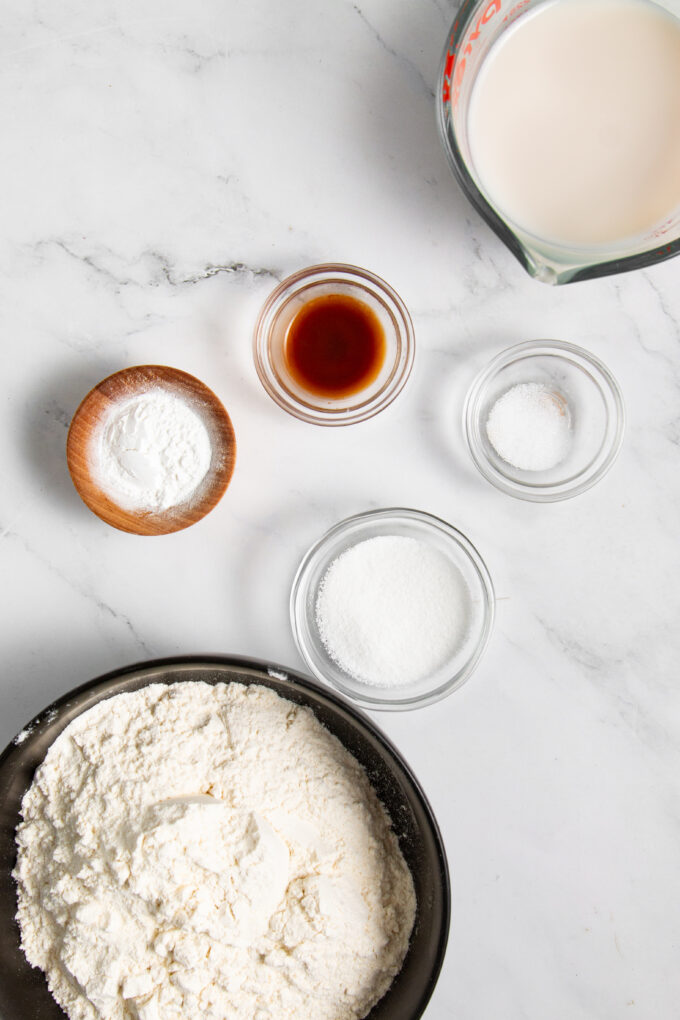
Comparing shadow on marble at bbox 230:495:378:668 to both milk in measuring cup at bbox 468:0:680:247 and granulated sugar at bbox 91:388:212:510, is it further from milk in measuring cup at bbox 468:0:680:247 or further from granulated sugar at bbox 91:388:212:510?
milk in measuring cup at bbox 468:0:680:247

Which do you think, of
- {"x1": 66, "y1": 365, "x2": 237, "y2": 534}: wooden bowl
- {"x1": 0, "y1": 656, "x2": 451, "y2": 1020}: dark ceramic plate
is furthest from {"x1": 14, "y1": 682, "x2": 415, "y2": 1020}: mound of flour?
{"x1": 66, "y1": 365, "x2": 237, "y2": 534}: wooden bowl

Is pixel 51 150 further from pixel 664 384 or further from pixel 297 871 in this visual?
pixel 297 871

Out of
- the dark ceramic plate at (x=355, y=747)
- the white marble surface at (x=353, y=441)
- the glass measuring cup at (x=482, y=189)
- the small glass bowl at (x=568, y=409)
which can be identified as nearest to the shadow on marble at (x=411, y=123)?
the white marble surface at (x=353, y=441)

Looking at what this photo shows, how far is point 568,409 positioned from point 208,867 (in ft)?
3.18

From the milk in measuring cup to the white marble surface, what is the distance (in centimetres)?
14

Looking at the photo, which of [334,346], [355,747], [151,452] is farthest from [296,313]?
[355,747]

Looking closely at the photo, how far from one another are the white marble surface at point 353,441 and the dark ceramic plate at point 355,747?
0.62 feet

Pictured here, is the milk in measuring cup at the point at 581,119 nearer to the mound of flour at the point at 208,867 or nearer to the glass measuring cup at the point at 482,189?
the glass measuring cup at the point at 482,189

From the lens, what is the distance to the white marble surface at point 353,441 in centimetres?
133

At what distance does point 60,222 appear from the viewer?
4.39 ft

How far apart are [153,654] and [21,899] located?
0.43 metres

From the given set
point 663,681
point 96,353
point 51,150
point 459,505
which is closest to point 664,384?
point 459,505

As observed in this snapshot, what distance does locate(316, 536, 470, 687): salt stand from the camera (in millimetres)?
1313

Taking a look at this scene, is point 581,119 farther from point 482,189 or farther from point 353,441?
point 353,441
